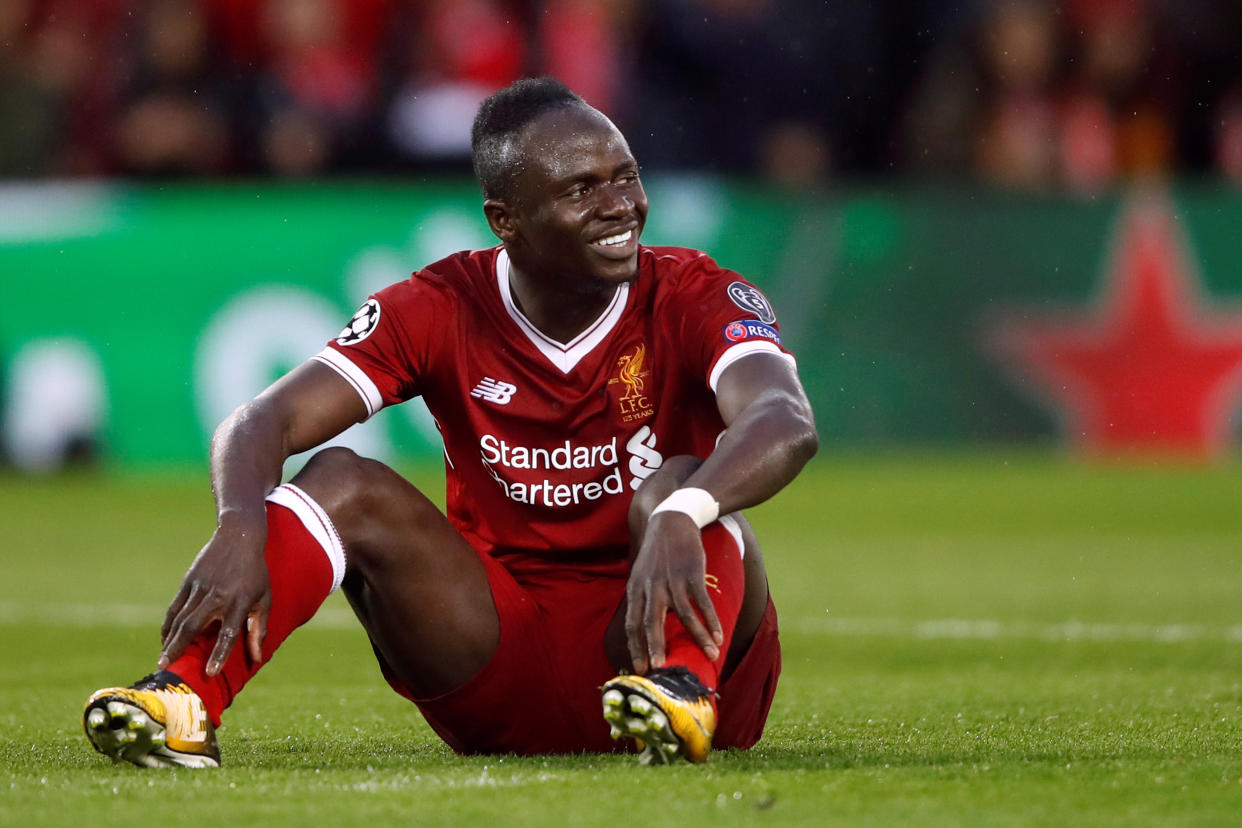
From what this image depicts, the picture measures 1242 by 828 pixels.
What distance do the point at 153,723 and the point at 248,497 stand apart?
0.52 m

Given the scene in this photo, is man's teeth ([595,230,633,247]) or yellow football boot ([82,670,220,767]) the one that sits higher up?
man's teeth ([595,230,633,247])

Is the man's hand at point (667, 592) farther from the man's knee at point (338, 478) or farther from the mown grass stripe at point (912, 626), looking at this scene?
the mown grass stripe at point (912, 626)

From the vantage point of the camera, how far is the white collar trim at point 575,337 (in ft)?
15.0

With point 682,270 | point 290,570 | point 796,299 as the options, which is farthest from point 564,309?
point 796,299

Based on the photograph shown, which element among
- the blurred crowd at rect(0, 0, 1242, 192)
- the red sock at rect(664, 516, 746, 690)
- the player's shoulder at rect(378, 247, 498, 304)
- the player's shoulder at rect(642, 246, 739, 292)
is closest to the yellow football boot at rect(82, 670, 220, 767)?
the red sock at rect(664, 516, 746, 690)

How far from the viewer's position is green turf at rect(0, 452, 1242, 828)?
3.60 metres

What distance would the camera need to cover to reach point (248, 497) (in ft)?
13.6

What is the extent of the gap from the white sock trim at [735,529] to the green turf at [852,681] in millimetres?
447

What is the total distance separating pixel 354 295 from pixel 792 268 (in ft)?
10.1

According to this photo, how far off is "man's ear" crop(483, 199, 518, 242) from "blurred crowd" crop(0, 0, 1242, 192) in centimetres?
966

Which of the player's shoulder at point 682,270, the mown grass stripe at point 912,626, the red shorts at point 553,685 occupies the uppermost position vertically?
the player's shoulder at point 682,270

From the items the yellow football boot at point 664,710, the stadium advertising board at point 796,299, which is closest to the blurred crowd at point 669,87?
the stadium advertising board at point 796,299

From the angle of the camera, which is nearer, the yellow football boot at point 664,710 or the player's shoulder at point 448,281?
the yellow football boot at point 664,710

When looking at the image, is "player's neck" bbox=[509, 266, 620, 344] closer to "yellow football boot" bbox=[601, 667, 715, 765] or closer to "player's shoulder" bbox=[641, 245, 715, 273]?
"player's shoulder" bbox=[641, 245, 715, 273]
